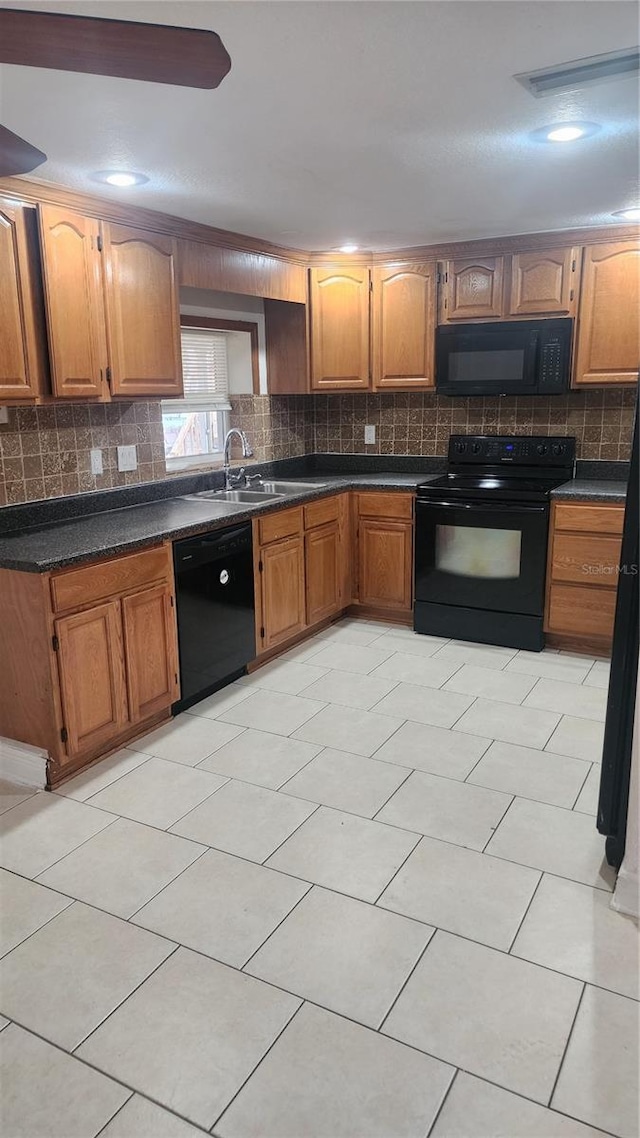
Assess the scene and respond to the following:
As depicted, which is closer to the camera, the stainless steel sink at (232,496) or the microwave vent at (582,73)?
the microwave vent at (582,73)

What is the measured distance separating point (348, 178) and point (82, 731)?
2.35 meters

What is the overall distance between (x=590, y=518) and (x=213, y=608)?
2.00m

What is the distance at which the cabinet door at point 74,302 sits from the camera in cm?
288

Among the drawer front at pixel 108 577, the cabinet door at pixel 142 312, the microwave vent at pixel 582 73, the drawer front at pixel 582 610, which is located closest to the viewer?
the microwave vent at pixel 582 73

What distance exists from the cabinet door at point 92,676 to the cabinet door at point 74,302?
0.92 m

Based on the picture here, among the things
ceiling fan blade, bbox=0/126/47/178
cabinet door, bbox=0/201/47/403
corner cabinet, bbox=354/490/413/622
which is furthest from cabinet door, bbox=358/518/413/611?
ceiling fan blade, bbox=0/126/47/178

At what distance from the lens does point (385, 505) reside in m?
4.52

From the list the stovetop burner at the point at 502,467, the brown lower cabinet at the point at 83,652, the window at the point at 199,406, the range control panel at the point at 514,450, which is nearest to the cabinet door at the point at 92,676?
the brown lower cabinet at the point at 83,652

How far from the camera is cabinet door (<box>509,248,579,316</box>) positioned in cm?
404

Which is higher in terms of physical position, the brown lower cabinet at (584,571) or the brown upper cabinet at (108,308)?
the brown upper cabinet at (108,308)

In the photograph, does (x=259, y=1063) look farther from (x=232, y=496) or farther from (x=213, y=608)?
(x=232, y=496)

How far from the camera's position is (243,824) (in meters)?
2.57

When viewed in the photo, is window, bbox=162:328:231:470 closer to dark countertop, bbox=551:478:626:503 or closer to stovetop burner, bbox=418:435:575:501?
stovetop burner, bbox=418:435:575:501

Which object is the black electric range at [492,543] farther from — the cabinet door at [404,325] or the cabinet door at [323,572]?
the cabinet door at [404,325]
